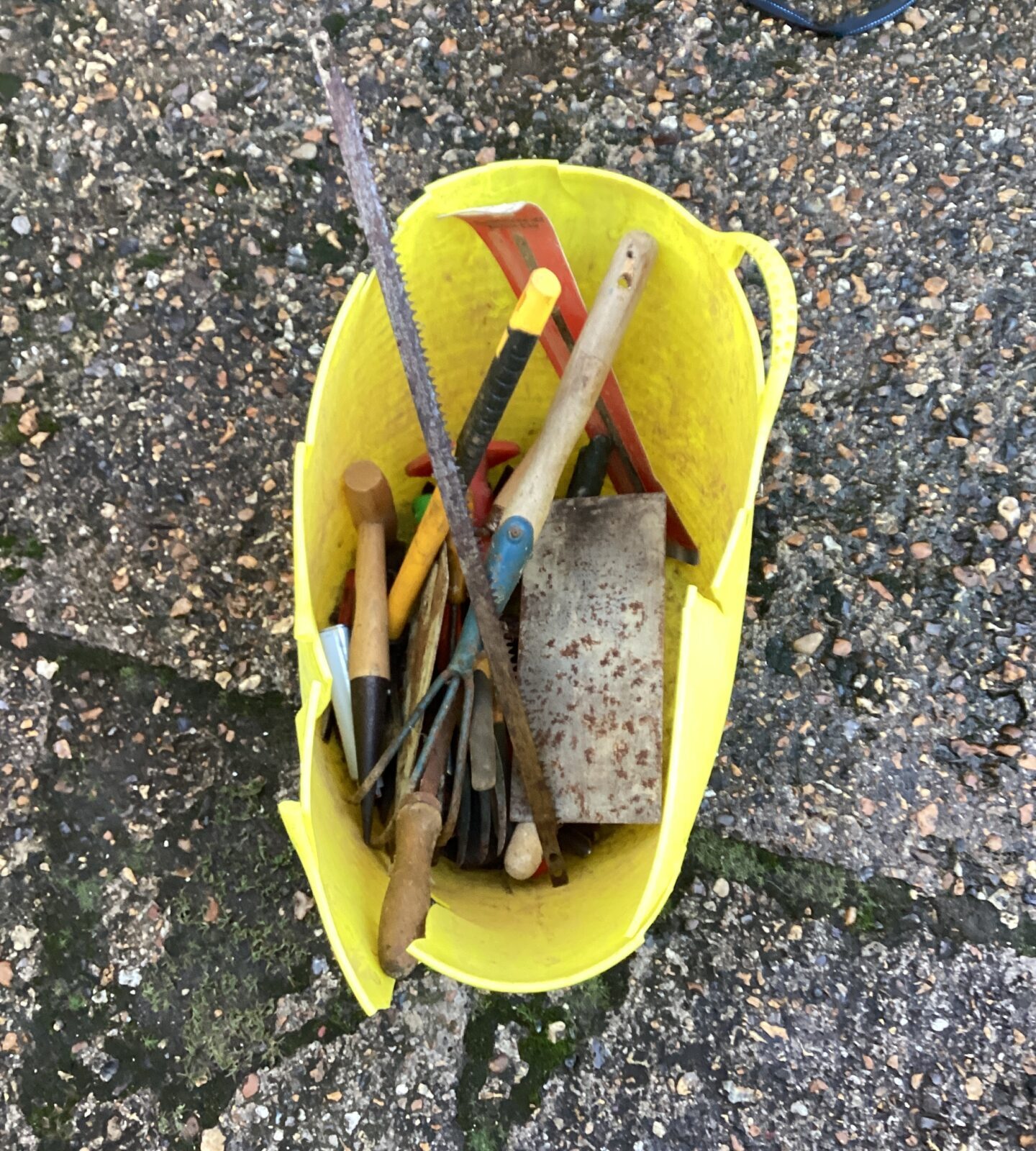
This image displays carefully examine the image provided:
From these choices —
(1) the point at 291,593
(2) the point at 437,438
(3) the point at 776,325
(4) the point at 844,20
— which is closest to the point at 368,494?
(2) the point at 437,438

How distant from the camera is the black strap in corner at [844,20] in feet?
3.96

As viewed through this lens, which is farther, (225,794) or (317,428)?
(225,794)

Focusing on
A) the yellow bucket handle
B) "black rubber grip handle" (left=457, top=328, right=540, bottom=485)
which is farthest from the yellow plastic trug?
"black rubber grip handle" (left=457, top=328, right=540, bottom=485)

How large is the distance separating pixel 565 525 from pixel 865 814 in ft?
1.62

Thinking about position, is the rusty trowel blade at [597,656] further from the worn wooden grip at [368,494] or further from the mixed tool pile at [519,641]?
the worn wooden grip at [368,494]

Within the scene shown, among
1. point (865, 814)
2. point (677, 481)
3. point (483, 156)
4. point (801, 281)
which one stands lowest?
point (865, 814)

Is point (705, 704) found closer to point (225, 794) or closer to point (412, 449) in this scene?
point (412, 449)

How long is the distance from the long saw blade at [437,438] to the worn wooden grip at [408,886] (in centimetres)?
11

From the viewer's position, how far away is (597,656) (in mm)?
884

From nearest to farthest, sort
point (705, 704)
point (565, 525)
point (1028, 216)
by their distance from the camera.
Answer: point (705, 704), point (565, 525), point (1028, 216)

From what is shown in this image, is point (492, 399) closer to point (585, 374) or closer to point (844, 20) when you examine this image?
point (585, 374)

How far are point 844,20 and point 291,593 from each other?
103 centimetres

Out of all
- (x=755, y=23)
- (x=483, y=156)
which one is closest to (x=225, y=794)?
(x=483, y=156)

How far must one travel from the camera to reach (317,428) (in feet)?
2.51
